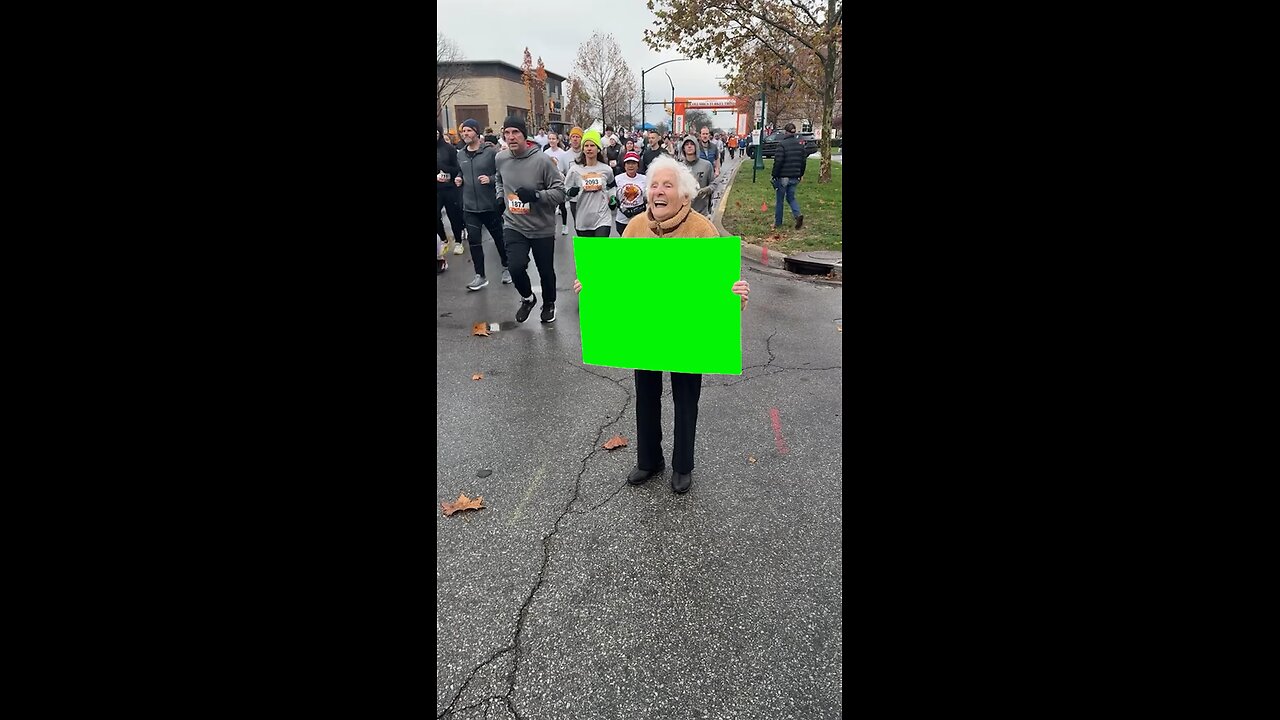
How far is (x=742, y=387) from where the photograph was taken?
484 cm

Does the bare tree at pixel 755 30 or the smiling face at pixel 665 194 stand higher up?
the bare tree at pixel 755 30

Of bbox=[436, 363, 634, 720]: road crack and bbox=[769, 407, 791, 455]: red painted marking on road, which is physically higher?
bbox=[769, 407, 791, 455]: red painted marking on road

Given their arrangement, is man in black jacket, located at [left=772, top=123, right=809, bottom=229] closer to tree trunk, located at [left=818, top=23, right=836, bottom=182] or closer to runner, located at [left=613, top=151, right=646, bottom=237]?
runner, located at [left=613, top=151, right=646, bottom=237]

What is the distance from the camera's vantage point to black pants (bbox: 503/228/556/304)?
251 inches

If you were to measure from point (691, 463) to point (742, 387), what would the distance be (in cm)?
161

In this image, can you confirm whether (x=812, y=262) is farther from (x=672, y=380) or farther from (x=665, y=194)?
(x=665, y=194)

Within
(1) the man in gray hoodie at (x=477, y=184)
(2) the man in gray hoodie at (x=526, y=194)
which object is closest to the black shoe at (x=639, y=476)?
(2) the man in gray hoodie at (x=526, y=194)

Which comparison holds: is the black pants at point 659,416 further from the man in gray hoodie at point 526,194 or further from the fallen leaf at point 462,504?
the man in gray hoodie at point 526,194

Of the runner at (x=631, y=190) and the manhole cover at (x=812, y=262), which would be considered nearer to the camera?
the runner at (x=631, y=190)

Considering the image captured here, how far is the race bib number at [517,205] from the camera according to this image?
6109 millimetres

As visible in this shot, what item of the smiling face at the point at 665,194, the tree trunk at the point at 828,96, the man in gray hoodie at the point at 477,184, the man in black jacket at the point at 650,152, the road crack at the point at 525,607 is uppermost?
the tree trunk at the point at 828,96

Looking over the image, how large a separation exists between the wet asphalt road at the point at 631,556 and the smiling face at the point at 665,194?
1.19m

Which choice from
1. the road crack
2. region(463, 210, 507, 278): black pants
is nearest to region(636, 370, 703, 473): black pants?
the road crack

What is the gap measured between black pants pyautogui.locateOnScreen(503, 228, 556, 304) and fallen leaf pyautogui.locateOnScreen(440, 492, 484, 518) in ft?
11.5
